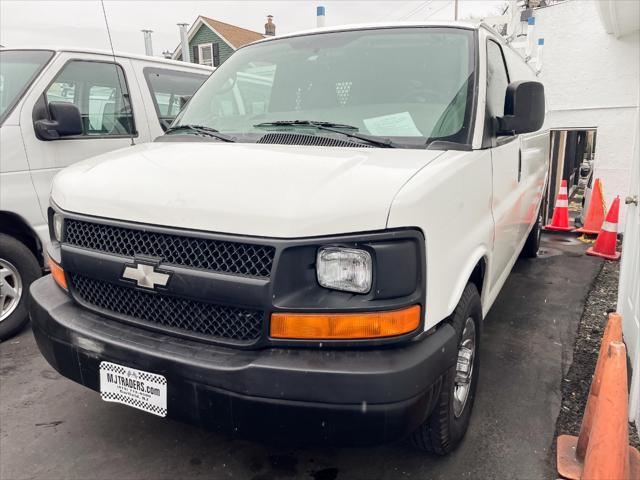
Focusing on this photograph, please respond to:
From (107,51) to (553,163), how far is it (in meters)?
7.67

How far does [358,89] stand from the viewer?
2748mm

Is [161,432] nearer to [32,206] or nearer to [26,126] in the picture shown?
[32,206]

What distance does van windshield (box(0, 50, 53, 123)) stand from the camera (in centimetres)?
373

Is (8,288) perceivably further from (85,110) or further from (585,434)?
(585,434)

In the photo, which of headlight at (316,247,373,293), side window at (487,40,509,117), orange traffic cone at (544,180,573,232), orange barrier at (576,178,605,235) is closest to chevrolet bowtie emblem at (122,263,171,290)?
headlight at (316,247,373,293)

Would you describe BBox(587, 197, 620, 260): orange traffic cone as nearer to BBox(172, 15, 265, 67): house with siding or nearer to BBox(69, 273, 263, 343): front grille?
BBox(69, 273, 263, 343): front grille

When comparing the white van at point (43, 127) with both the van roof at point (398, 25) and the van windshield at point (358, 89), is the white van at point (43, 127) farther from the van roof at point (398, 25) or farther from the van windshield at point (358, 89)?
the van roof at point (398, 25)

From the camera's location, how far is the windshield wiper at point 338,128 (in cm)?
241

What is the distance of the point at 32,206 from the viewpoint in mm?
3736

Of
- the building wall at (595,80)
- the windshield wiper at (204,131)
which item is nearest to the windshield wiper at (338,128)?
the windshield wiper at (204,131)

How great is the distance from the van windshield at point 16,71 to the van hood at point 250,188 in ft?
5.69

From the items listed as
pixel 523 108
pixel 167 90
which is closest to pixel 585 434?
pixel 523 108

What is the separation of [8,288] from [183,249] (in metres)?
2.50

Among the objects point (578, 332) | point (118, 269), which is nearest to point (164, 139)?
point (118, 269)
